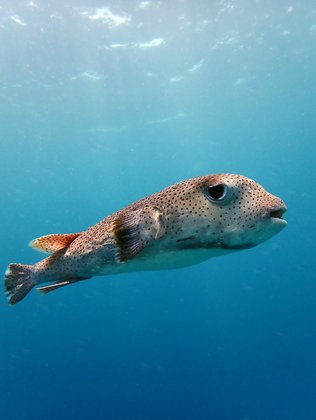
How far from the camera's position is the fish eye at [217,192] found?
134 inches

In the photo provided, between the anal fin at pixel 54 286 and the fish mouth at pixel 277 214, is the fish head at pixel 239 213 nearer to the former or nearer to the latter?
the fish mouth at pixel 277 214

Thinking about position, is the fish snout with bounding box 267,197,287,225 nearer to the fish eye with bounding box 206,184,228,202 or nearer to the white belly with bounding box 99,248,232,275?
the fish eye with bounding box 206,184,228,202

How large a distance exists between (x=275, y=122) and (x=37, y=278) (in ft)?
197

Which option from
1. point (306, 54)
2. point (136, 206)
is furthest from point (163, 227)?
point (306, 54)

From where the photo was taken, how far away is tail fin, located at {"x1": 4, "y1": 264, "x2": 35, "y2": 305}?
4.85m

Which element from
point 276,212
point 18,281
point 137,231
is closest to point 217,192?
point 276,212

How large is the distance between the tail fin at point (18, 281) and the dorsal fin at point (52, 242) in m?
0.31

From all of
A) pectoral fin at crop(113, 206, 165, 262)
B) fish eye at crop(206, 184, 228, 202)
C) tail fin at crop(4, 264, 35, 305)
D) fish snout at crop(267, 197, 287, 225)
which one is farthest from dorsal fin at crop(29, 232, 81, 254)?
fish snout at crop(267, 197, 287, 225)

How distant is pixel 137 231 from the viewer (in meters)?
3.55

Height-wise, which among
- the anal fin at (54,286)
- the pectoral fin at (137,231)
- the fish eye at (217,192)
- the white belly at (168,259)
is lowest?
the anal fin at (54,286)

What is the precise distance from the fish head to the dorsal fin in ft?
6.78

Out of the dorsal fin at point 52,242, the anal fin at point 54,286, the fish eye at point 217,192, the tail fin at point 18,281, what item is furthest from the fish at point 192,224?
the tail fin at point 18,281

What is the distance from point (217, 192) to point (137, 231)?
812 mm

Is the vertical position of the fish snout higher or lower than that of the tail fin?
higher
